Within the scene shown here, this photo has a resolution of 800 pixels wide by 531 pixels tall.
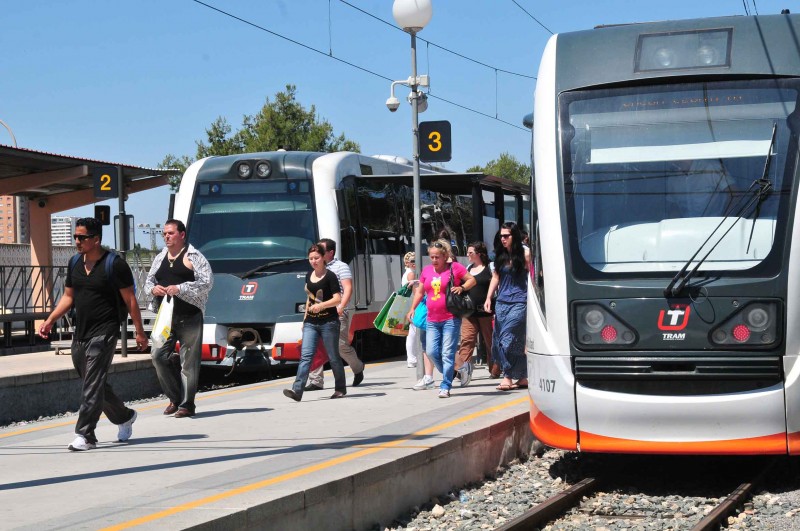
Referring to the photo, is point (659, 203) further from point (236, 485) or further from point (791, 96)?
point (236, 485)

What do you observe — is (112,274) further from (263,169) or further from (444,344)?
(263,169)

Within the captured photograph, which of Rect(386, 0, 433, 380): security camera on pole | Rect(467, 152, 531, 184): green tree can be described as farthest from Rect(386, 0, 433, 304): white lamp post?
Rect(467, 152, 531, 184): green tree

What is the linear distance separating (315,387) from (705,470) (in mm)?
4774

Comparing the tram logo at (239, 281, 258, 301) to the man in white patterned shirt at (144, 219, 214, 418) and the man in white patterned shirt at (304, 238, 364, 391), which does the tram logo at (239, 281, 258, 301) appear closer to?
the man in white patterned shirt at (304, 238, 364, 391)

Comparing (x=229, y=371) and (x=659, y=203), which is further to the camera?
(x=229, y=371)

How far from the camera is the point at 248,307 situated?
1664 centimetres

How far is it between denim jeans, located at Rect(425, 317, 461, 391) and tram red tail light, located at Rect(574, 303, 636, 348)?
3.66 metres

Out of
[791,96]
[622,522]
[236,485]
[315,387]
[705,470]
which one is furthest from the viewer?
[315,387]

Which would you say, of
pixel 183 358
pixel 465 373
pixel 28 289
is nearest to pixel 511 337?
pixel 465 373

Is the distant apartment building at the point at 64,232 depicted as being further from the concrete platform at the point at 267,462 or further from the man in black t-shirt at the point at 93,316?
the man in black t-shirt at the point at 93,316

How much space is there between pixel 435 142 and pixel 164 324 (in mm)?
4349

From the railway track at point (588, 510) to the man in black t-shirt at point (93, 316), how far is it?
337cm

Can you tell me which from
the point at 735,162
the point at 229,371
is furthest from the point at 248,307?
the point at 735,162

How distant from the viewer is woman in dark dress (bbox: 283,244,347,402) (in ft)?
39.9
